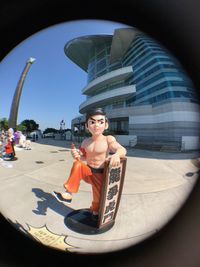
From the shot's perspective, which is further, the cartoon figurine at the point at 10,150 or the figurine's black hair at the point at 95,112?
the cartoon figurine at the point at 10,150

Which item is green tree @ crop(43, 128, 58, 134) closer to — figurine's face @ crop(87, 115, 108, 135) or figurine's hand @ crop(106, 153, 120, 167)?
figurine's face @ crop(87, 115, 108, 135)

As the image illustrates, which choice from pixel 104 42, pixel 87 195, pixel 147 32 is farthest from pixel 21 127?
pixel 147 32

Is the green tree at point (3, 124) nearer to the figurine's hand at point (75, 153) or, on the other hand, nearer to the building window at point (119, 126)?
the figurine's hand at point (75, 153)

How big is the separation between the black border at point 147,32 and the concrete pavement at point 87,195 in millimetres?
107

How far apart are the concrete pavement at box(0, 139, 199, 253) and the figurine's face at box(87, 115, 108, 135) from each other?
5.7 inches

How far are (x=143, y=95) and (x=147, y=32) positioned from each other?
13.9 inches

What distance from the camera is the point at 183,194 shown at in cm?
74

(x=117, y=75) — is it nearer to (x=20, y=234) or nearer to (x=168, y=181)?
(x=168, y=181)

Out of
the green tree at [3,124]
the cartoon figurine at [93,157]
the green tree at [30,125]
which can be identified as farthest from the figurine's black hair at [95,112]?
the green tree at [3,124]

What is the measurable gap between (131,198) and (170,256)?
1.15ft

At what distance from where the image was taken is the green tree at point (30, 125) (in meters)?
0.75

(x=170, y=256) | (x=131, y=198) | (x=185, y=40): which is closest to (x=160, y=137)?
(x=131, y=198)

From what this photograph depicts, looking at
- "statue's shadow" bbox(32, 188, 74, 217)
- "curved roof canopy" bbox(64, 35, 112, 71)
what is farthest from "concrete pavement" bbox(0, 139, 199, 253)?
"curved roof canopy" bbox(64, 35, 112, 71)

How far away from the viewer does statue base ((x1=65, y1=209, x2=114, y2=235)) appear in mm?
726
